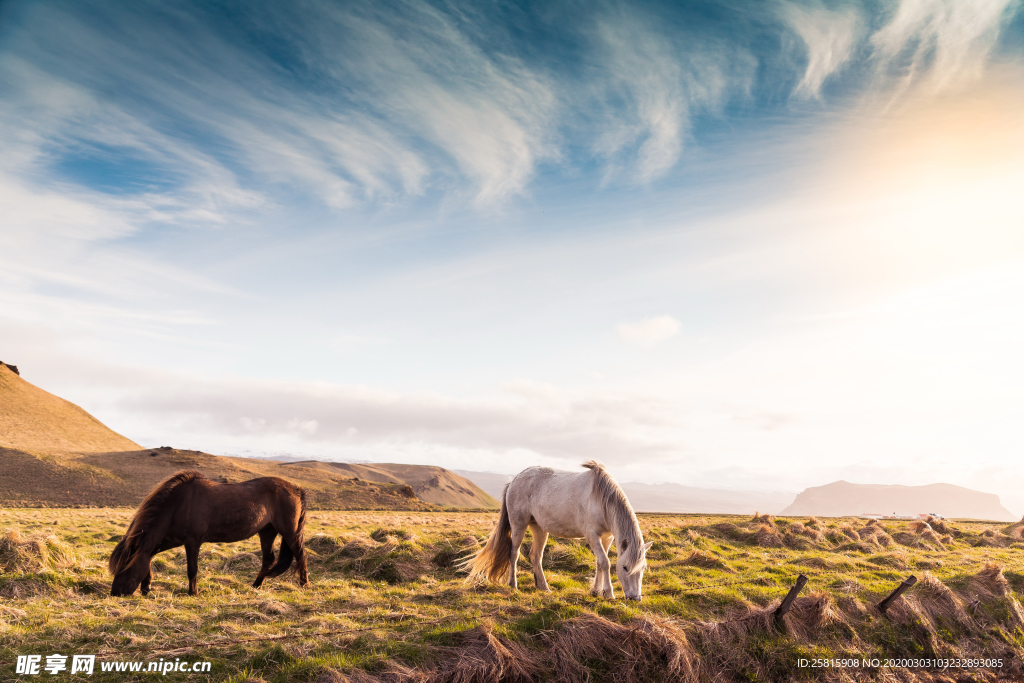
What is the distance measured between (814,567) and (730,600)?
6357 mm

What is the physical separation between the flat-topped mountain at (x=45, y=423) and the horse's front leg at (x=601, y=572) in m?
91.6

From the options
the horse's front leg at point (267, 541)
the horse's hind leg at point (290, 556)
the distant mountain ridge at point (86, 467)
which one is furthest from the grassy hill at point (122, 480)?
the horse's hind leg at point (290, 556)

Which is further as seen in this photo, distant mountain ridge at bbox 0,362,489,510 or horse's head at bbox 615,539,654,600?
distant mountain ridge at bbox 0,362,489,510

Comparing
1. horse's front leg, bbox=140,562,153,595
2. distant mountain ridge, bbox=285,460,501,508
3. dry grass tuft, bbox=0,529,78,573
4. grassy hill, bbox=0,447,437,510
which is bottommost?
distant mountain ridge, bbox=285,460,501,508

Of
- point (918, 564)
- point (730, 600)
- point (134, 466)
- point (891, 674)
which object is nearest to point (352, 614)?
point (730, 600)

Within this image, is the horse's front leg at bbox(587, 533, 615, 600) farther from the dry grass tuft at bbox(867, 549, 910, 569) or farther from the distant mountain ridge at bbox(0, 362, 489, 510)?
the distant mountain ridge at bbox(0, 362, 489, 510)

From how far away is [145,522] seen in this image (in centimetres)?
1002

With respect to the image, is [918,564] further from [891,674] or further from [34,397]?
[34,397]

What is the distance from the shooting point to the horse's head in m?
9.60

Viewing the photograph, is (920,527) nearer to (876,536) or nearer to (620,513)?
(876,536)

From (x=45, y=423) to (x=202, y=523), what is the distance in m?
108

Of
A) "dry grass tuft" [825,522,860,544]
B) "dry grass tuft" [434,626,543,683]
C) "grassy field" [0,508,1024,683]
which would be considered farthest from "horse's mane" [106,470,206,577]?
"dry grass tuft" [825,522,860,544]

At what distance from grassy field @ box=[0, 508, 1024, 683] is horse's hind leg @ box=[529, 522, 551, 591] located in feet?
1.43

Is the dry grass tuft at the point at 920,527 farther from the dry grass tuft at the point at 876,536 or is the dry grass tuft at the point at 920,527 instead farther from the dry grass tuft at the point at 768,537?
the dry grass tuft at the point at 768,537
